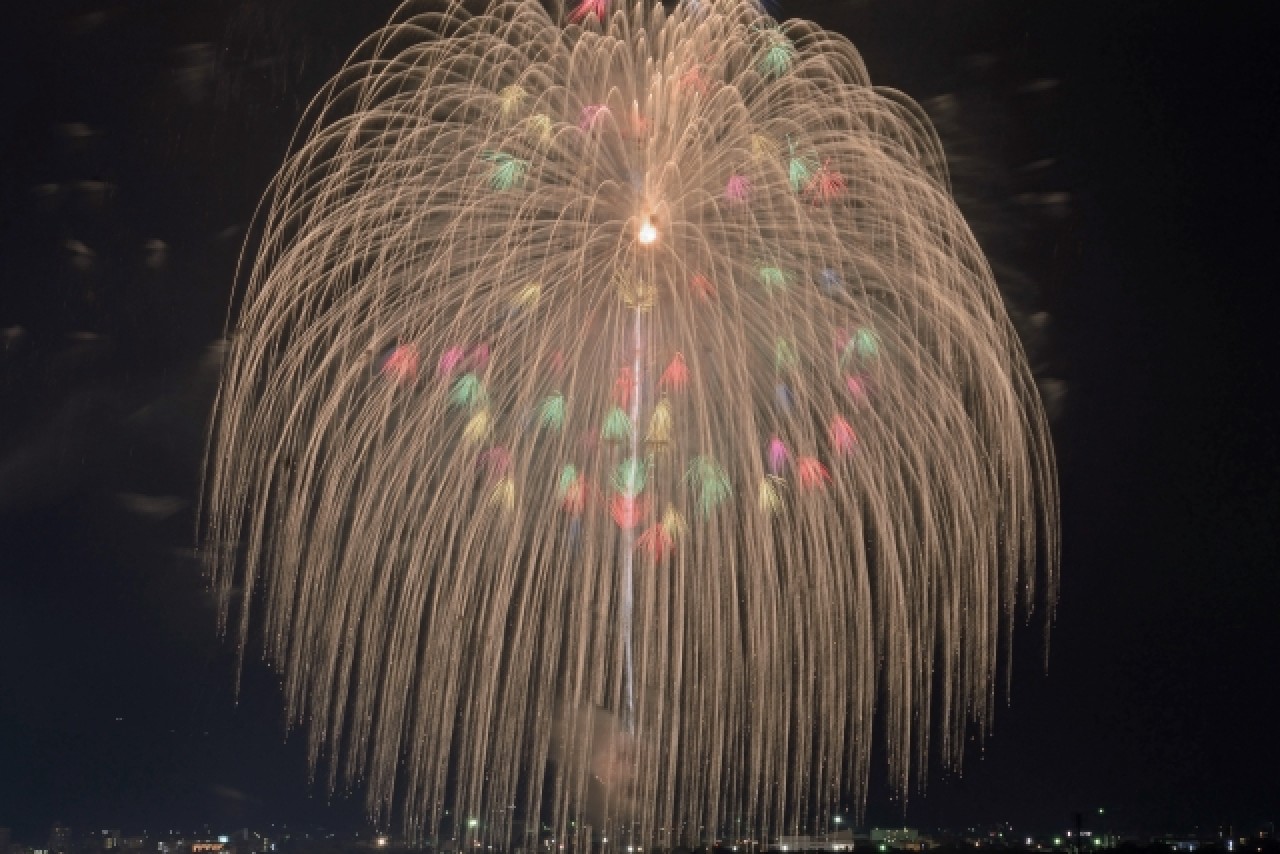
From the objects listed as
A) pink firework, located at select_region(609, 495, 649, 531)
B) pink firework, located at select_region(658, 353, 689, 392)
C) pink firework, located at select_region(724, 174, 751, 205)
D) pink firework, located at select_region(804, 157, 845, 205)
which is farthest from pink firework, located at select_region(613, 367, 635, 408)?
pink firework, located at select_region(804, 157, 845, 205)

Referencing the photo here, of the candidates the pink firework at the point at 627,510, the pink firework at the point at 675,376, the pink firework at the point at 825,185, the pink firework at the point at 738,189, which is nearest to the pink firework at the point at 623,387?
the pink firework at the point at 675,376

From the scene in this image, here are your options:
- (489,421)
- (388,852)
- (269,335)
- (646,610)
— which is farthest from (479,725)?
(388,852)

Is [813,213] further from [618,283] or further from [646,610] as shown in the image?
[646,610]

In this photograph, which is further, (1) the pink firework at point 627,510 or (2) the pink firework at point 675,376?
(1) the pink firework at point 627,510

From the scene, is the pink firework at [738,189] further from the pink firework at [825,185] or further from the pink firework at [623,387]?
the pink firework at [623,387]

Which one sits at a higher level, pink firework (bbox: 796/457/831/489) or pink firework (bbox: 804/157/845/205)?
pink firework (bbox: 804/157/845/205)

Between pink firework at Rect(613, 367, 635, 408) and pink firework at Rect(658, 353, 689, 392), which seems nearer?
pink firework at Rect(658, 353, 689, 392)

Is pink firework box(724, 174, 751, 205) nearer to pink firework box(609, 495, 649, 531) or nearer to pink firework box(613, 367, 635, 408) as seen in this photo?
pink firework box(613, 367, 635, 408)

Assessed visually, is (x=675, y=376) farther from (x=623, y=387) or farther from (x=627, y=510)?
(x=627, y=510)
